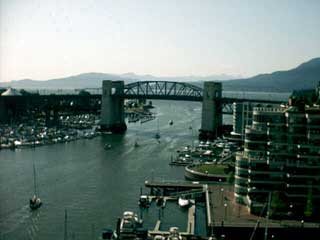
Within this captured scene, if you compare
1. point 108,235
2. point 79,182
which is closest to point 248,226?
point 108,235

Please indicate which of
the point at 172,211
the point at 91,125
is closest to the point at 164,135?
the point at 91,125

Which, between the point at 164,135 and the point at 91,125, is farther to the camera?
the point at 91,125

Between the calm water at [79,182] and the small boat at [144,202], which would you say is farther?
the small boat at [144,202]

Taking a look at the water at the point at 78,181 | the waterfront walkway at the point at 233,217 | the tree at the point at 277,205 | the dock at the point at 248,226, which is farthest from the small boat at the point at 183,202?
the tree at the point at 277,205

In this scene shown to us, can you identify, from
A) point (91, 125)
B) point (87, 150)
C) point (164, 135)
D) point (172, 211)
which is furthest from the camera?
point (91, 125)

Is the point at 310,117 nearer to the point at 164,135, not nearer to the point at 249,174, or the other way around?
the point at 249,174

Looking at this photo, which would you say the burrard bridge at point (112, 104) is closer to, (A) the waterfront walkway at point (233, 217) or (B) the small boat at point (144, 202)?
(B) the small boat at point (144, 202)
